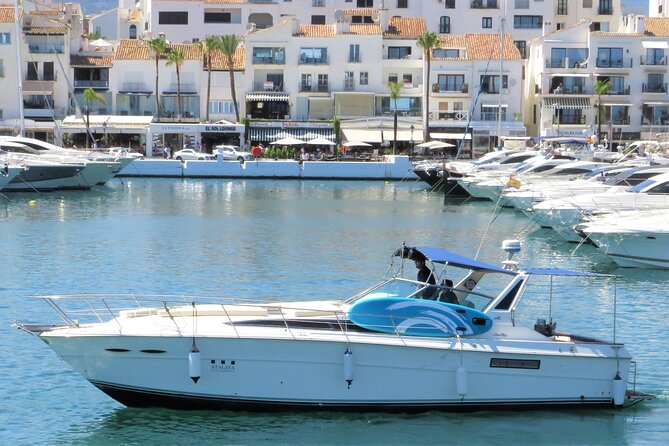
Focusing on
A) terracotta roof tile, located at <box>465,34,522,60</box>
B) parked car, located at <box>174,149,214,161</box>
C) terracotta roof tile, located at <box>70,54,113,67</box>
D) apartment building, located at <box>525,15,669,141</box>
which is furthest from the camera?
terracotta roof tile, located at <box>70,54,113,67</box>

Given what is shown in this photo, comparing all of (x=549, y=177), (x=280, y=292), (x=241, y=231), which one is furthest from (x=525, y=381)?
(x=549, y=177)

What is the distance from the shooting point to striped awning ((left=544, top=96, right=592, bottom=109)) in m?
109

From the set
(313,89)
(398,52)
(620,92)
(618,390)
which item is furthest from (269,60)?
(618,390)

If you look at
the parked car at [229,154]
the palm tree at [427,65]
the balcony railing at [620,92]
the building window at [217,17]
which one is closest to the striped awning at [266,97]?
the parked car at [229,154]

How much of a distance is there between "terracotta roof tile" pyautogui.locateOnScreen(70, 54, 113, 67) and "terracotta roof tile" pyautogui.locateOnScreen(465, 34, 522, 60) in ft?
101

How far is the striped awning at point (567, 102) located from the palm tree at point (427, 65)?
10180 mm

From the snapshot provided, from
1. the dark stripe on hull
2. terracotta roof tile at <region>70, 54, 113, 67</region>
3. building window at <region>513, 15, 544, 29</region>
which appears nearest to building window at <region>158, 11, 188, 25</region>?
terracotta roof tile at <region>70, 54, 113, 67</region>

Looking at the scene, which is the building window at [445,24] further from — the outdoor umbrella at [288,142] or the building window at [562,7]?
the outdoor umbrella at [288,142]

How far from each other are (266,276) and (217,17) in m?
86.2

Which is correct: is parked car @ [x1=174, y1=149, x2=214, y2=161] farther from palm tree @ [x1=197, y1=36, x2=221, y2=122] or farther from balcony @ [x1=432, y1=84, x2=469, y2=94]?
balcony @ [x1=432, y1=84, x2=469, y2=94]

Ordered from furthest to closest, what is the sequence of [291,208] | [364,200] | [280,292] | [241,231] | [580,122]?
[580,122] < [364,200] < [291,208] < [241,231] < [280,292]

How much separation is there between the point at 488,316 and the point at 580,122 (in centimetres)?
8965

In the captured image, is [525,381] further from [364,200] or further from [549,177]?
[364,200]

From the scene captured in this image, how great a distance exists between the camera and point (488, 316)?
22.2 meters
